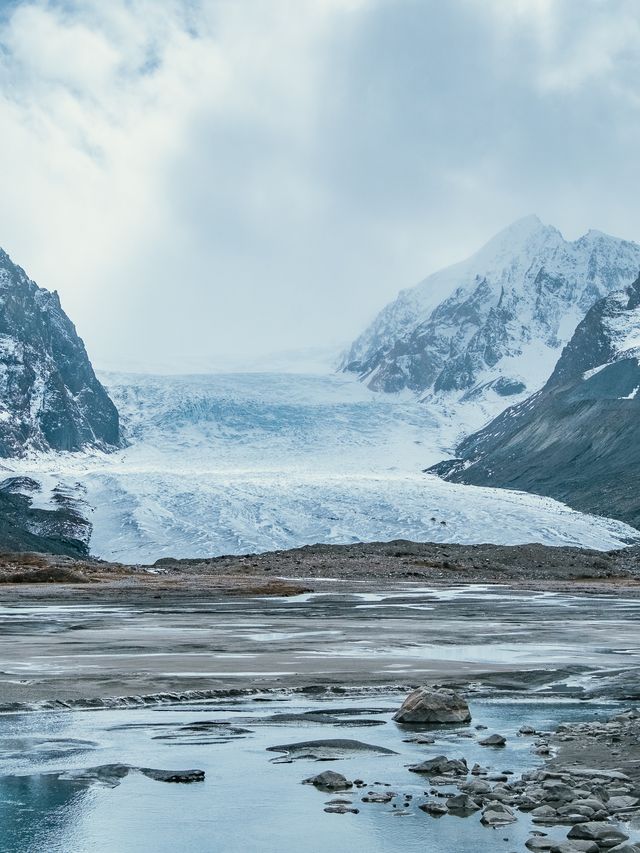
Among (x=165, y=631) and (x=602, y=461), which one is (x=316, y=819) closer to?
(x=165, y=631)

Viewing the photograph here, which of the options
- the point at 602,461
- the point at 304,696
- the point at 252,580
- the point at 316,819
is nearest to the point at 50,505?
the point at 252,580

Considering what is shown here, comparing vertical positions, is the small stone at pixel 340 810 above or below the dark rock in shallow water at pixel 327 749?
above

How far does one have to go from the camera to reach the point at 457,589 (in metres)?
71.1

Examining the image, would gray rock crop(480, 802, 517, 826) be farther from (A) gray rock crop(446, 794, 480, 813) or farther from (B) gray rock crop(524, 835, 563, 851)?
(B) gray rock crop(524, 835, 563, 851)

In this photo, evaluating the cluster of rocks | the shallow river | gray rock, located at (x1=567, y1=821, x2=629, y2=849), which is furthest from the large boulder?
gray rock, located at (x1=567, y1=821, x2=629, y2=849)

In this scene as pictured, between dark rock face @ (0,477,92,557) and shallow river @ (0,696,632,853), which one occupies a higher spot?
shallow river @ (0,696,632,853)

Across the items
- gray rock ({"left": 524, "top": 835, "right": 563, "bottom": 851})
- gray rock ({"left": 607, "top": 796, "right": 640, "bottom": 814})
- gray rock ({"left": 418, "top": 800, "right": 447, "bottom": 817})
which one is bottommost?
gray rock ({"left": 418, "top": 800, "right": 447, "bottom": 817})

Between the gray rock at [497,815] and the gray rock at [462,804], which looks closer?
the gray rock at [497,815]

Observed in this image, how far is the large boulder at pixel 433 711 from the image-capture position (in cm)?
1645

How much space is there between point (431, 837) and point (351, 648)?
18.0 m

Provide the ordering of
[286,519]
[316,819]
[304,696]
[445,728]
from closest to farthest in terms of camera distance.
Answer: [316,819] < [445,728] < [304,696] < [286,519]

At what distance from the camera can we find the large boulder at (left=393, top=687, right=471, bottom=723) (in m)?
16.5

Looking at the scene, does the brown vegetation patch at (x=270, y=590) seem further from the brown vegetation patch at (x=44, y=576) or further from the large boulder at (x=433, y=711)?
the large boulder at (x=433, y=711)

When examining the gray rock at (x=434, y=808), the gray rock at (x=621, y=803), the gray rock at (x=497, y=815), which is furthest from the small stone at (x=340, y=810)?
the gray rock at (x=621, y=803)
